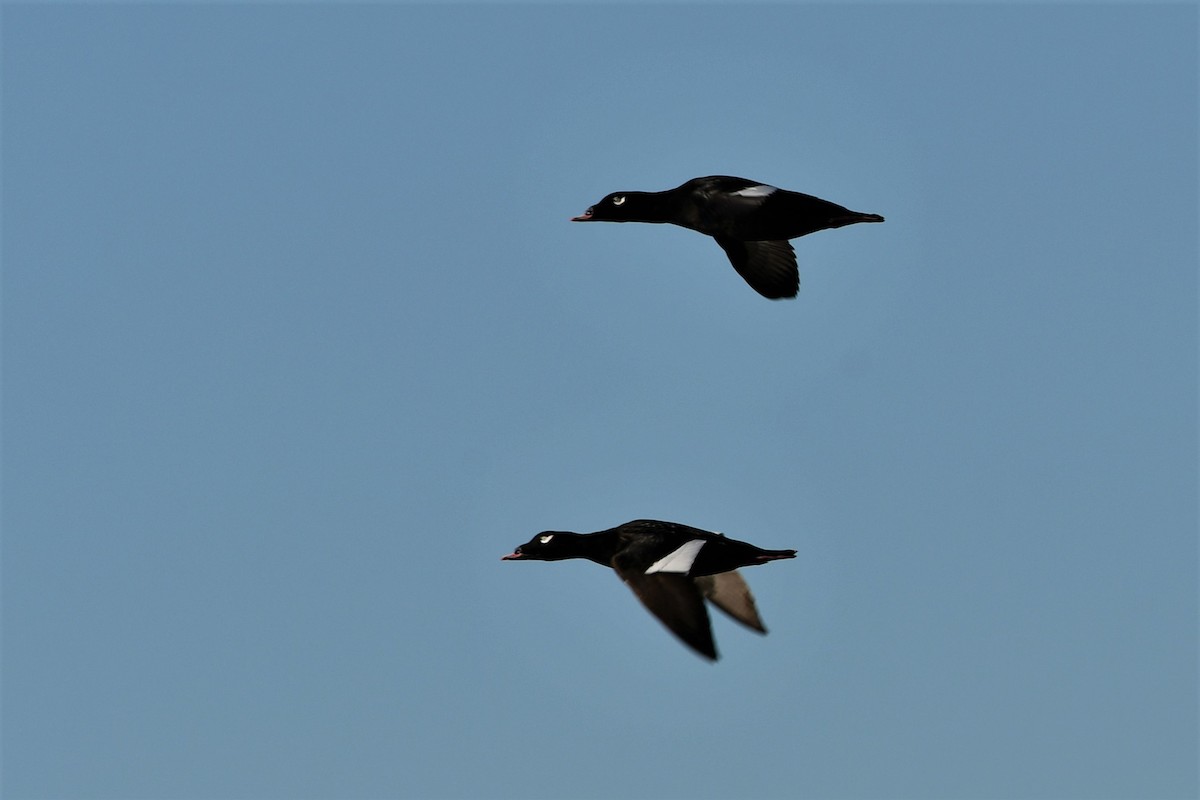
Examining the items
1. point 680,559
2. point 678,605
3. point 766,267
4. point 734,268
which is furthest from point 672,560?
point 766,267

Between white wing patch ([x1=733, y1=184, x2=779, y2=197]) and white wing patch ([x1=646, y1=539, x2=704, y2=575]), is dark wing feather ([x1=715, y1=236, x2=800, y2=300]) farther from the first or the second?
white wing patch ([x1=646, y1=539, x2=704, y2=575])

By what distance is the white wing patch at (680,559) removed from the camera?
74.8 ft

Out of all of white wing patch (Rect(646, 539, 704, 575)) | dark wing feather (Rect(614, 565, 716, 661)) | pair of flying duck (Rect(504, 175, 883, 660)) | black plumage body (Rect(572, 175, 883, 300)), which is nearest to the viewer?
dark wing feather (Rect(614, 565, 716, 661))

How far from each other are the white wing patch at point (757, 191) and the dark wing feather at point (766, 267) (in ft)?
3.47

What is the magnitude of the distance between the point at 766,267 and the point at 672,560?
17.5 ft

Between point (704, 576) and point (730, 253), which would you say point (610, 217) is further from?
point (704, 576)

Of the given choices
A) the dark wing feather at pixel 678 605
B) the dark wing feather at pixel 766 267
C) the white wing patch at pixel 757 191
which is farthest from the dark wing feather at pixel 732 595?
the white wing patch at pixel 757 191

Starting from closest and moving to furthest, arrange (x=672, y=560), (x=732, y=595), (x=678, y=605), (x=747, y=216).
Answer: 1. (x=678, y=605)
2. (x=672, y=560)
3. (x=732, y=595)
4. (x=747, y=216)

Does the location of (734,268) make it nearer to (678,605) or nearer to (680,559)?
(680,559)

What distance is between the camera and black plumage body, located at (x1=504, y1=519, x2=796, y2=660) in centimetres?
2181

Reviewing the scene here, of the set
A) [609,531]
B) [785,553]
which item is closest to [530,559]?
[609,531]

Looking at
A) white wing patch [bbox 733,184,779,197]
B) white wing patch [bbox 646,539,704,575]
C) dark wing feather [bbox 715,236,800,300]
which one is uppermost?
white wing patch [bbox 733,184,779,197]

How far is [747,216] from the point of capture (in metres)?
25.5

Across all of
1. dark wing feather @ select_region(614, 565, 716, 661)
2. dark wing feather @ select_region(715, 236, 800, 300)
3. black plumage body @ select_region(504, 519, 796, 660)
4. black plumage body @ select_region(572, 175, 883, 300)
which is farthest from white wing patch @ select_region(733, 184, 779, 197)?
dark wing feather @ select_region(614, 565, 716, 661)
